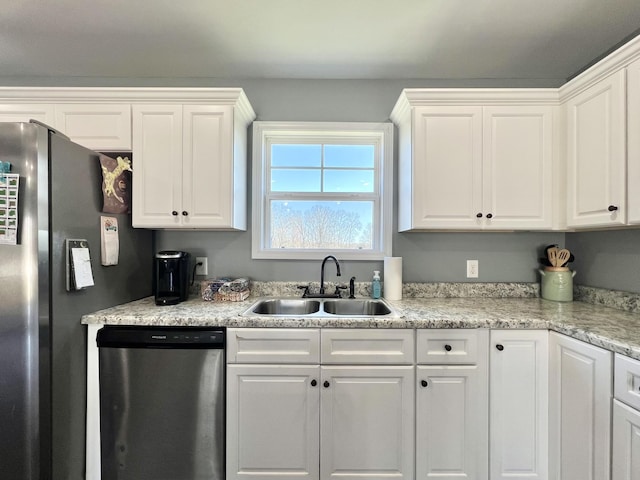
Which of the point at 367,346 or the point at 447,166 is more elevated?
the point at 447,166

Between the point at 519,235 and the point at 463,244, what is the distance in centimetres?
42

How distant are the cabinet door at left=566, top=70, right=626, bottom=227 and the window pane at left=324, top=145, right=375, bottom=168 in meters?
1.25

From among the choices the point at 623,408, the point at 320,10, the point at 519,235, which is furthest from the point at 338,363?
the point at 320,10

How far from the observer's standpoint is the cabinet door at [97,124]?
1879mm

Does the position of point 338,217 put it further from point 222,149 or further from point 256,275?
point 222,149

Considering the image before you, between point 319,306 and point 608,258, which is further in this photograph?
point 319,306

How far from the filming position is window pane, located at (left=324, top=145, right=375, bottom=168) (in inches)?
90.3

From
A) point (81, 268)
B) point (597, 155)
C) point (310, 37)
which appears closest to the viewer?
point (81, 268)

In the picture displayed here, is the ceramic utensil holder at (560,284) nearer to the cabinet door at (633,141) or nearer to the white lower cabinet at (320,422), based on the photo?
the cabinet door at (633,141)

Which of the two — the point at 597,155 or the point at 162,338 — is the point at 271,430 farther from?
the point at 597,155

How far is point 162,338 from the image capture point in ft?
4.87

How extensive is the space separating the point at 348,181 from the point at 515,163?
1109 mm

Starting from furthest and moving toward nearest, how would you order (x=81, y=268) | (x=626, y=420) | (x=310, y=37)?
(x=310, y=37), (x=81, y=268), (x=626, y=420)

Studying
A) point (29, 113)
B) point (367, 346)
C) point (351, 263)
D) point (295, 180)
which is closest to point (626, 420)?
point (367, 346)
